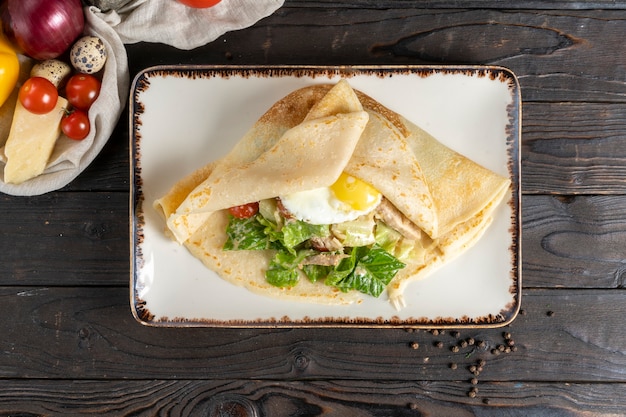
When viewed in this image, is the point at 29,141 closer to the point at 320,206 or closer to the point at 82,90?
the point at 82,90

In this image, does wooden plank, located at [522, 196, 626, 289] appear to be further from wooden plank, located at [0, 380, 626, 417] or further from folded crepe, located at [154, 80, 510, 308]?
wooden plank, located at [0, 380, 626, 417]

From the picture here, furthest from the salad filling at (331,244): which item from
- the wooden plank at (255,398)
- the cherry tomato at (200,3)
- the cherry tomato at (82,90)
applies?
the cherry tomato at (200,3)

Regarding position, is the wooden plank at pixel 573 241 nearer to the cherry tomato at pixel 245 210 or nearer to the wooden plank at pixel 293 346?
the wooden plank at pixel 293 346

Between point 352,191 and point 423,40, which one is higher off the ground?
point 423,40

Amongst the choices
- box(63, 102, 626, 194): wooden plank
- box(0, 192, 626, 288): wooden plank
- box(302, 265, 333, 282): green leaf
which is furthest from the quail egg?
box(302, 265, 333, 282): green leaf

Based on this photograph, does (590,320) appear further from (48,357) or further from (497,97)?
(48,357)

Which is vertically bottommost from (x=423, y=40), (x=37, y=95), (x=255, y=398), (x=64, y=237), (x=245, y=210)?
(x=255, y=398)

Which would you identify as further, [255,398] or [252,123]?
[255,398]

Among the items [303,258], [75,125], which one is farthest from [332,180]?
[75,125]

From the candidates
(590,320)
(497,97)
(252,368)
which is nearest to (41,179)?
(252,368)
